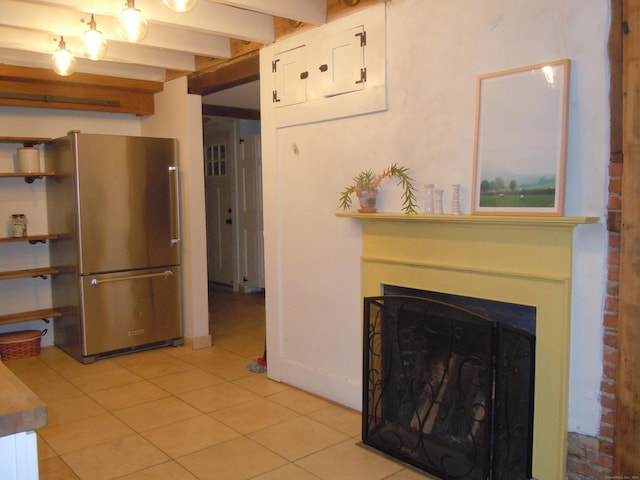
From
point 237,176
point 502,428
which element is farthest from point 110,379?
point 237,176

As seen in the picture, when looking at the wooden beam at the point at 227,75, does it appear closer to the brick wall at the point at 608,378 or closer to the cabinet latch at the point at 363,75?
the cabinet latch at the point at 363,75

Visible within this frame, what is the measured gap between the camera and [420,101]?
274 centimetres

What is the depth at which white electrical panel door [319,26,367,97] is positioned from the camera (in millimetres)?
3012

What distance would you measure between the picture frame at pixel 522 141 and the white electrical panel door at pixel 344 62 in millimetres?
794

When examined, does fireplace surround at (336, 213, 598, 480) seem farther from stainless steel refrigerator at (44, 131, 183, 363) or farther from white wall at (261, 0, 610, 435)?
stainless steel refrigerator at (44, 131, 183, 363)

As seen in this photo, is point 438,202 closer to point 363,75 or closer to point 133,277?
point 363,75

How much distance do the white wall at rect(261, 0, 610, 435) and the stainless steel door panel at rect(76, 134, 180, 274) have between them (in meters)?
1.21

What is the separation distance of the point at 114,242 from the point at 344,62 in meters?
2.37

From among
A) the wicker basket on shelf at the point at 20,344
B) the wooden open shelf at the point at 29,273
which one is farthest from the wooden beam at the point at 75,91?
the wicker basket on shelf at the point at 20,344

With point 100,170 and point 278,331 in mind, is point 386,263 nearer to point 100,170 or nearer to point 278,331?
point 278,331

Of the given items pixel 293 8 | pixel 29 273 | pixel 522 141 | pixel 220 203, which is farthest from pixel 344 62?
pixel 220 203

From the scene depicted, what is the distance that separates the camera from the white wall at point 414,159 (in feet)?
7.03

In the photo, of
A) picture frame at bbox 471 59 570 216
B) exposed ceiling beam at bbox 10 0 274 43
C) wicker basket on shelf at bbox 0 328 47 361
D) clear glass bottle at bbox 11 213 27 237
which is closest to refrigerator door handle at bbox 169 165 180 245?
clear glass bottle at bbox 11 213 27 237

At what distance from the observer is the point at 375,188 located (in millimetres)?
2926
